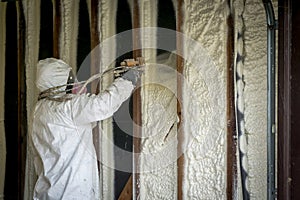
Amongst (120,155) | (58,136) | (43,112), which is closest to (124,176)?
(120,155)

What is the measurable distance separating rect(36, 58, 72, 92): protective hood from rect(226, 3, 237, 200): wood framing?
3.25 feet

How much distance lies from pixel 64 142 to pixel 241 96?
107 cm

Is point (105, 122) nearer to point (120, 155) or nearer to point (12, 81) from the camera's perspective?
point (120, 155)

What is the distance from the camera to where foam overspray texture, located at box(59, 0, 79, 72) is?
8.39 ft

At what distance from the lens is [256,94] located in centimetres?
191

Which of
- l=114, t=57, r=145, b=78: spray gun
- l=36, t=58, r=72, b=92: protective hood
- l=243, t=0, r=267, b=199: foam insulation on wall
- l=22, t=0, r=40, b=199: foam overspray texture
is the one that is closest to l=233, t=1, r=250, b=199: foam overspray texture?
l=243, t=0, r=267, b=199: foam insulation on wall

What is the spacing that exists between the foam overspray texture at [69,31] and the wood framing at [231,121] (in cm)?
108

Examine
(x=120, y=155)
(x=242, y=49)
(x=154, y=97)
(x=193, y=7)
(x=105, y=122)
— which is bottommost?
(x=120, y=155)

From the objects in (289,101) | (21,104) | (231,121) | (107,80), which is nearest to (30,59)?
(21,104)

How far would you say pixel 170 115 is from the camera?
2189 millimetres

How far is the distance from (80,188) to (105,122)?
447mm

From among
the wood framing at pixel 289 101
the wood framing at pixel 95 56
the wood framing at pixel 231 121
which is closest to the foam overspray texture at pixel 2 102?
the wood framing at pixel 95 56

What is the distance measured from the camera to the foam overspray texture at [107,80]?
7.86 feet

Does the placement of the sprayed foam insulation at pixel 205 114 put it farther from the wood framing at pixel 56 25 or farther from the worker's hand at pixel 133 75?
the wood framing at pixel 56 25
